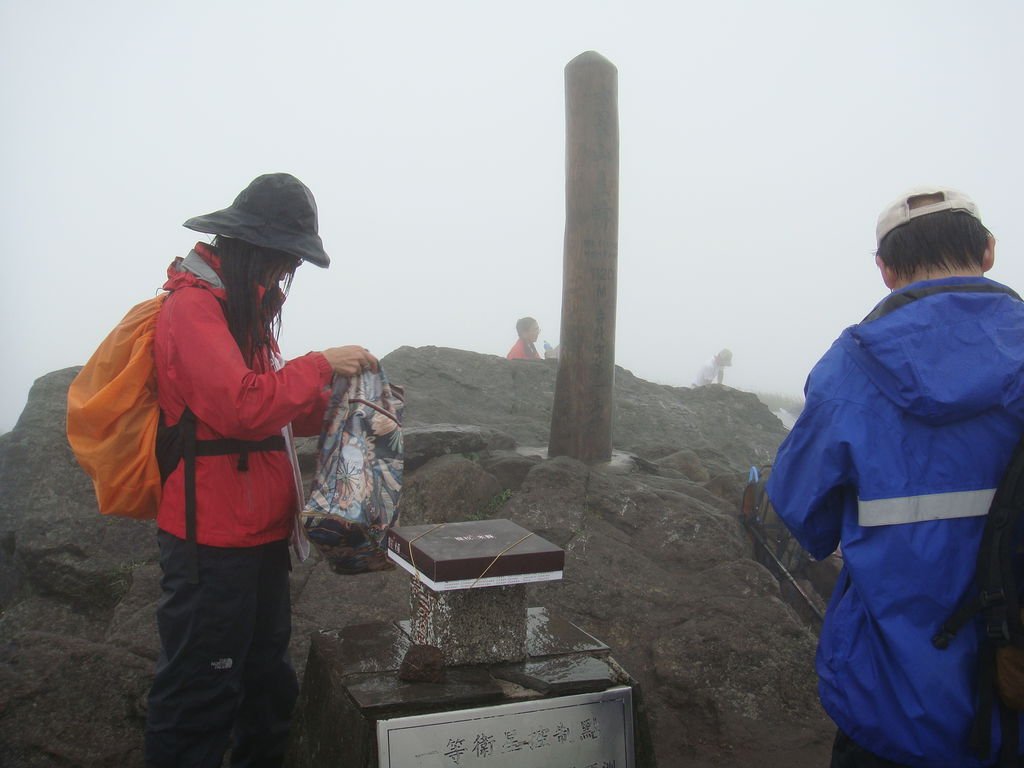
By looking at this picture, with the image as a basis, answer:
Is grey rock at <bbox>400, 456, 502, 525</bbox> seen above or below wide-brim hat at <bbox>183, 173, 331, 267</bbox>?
below

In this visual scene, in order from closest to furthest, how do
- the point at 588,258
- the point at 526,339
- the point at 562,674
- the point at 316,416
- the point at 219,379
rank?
the point at 219,379, the point at 562,674, the point at 316,416, the point at 588,258, the point at 526,339

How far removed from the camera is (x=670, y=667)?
415 centimetres

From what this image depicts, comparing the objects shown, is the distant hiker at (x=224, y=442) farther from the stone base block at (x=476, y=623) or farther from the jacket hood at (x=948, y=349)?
the jacket hood at (x=948, y=349)

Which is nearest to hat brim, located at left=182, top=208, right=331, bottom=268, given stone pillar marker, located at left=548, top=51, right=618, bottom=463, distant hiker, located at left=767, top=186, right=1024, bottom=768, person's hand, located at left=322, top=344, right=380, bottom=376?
person's hand, located at left=322, top=344, right=380, bottom=376

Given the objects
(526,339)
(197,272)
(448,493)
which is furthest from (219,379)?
(526,339)

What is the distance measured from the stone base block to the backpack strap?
2.41 ft

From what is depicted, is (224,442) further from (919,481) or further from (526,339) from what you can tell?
(526,339)

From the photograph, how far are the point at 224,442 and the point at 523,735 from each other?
4.22 ft

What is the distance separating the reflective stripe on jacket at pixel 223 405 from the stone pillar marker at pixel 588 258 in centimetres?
392

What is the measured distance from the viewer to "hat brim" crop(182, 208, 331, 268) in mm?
2652

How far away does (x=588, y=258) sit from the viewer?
647cm

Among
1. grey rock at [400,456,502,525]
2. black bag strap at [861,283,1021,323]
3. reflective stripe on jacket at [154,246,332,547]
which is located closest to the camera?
black bag strap at [861,283,1021,323]

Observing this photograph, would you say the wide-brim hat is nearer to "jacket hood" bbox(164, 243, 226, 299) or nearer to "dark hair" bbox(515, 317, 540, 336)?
"jacket hood" bbox(164, 243, 226, 299)

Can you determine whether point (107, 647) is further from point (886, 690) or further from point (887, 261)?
point (887, 261)
